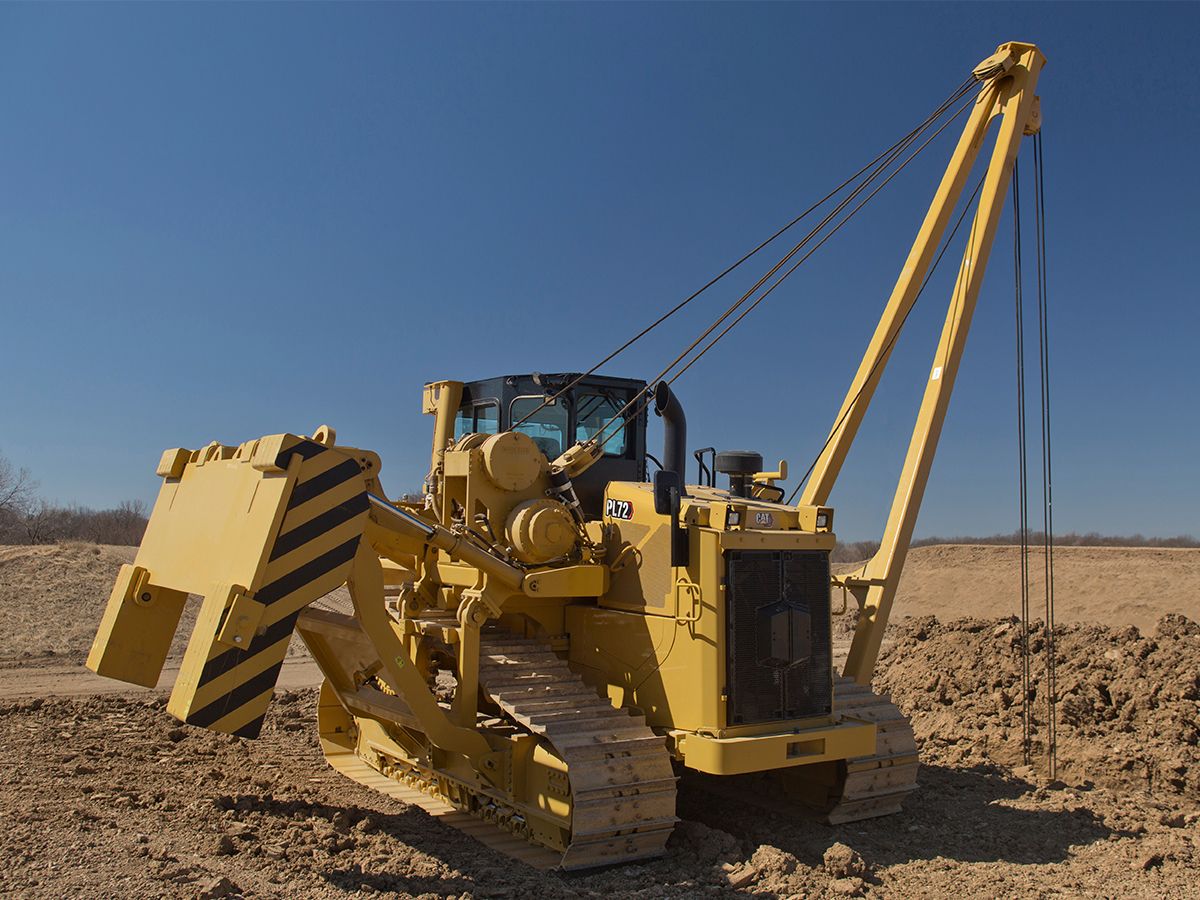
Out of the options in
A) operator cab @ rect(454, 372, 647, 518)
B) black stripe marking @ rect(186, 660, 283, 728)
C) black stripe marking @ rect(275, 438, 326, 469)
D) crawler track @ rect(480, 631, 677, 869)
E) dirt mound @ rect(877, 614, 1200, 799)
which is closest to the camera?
black stripe marking @ rect(186, 660, 283, 728)

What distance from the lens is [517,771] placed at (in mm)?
6758

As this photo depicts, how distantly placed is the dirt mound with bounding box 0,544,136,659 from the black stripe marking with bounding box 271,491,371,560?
12090 mm

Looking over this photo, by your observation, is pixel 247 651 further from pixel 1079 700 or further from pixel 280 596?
pixel 1079 700

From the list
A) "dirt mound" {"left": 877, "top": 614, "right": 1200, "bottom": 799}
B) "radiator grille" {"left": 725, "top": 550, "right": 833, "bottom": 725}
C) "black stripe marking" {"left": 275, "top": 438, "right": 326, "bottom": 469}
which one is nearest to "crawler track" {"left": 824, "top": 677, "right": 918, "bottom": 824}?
"radiator grille" {"left": 725, "top": 550, "right": 833, "bottom": 725}

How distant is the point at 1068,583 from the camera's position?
1040 inches

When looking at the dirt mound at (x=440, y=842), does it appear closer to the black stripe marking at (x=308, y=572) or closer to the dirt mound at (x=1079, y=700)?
the dirt mound at (x=1079, y=700)

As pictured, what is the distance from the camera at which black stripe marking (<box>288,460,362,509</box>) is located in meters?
5.92

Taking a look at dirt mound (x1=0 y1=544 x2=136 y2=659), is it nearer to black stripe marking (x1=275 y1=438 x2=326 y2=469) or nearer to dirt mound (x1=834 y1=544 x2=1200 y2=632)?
black stripe marking (x1=275 y1=438 x2=326 y2=469)

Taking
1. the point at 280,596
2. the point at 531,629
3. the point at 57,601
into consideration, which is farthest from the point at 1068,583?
the point at 280,596

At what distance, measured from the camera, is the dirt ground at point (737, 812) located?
5.80m

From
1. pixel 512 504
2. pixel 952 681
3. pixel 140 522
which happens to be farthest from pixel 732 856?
pixel 140 522

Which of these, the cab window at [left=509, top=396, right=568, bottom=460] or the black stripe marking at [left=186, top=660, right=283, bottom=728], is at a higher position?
the cab window at [left=509, top=396, right=568, bottom=460]

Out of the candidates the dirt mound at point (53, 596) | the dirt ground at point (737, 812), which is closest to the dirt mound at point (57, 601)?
the dirt mound at point (53, 596)

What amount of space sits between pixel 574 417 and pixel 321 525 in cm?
307
